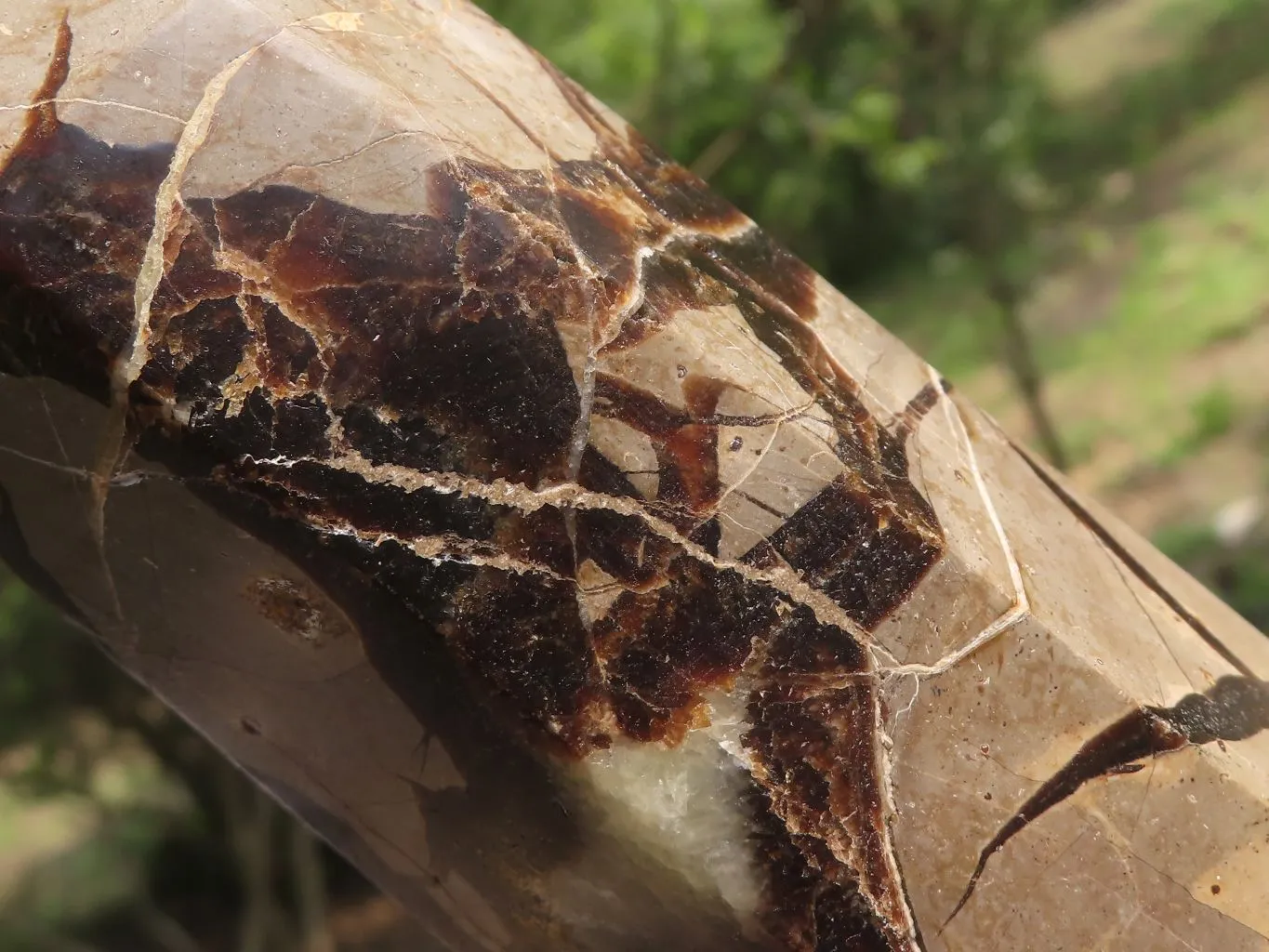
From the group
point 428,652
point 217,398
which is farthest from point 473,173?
point 428,652

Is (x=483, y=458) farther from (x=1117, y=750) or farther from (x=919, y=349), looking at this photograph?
(x=919, y=349)

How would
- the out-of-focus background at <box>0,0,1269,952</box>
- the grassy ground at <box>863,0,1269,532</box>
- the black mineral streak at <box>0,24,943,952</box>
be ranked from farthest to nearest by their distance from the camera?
the grassy ground at <box>863,0,1269,532</box>
the out-of-focus background at <box>0,0,1269,952</box>
the black mineral streak at <box>0,24,943,952</box>

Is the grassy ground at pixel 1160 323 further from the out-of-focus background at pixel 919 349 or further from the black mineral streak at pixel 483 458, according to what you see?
the black mineral streak at pixel 483 458

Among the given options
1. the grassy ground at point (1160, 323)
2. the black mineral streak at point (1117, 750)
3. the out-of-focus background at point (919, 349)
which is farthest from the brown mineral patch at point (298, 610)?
the grassy ground at point (1160, 323)

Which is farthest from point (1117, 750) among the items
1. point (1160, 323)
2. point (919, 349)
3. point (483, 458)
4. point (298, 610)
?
point (919, 349)

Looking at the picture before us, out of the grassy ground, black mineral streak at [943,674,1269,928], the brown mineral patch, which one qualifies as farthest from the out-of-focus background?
the brown mineral patch

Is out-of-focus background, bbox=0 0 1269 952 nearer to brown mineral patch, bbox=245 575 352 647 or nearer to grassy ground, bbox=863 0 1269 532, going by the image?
grassy ground, bbox=863 0 1269 532

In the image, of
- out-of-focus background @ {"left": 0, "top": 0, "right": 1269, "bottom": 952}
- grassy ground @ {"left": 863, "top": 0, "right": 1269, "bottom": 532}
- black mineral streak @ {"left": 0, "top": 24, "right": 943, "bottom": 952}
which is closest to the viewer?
black mineral streak @ {"left": 0, "top": 24, "right": 943, "bottom": 952}
